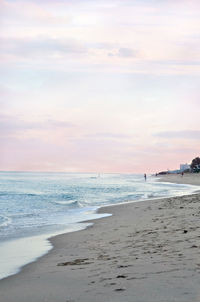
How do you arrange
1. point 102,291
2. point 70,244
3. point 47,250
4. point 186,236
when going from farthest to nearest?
point 70,244 < point 47,250 < point 186,236 < point 102,291

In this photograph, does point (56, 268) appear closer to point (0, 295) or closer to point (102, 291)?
point (0, 295)

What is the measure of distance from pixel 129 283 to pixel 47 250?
4280 mm

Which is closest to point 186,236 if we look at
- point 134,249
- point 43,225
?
point 134,249

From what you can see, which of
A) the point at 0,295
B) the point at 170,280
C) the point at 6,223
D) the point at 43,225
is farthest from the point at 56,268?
the point at 6,223

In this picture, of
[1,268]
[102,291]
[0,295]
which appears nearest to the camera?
[102,291]

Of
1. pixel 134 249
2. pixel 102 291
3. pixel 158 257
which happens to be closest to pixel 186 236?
pixel 134 249

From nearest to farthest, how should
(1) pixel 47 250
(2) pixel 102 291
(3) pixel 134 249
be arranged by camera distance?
(2) pixel 102 291 < (3) pixel 134 249 < (1) pixel 47 250

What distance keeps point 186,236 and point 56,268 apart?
3183 mm

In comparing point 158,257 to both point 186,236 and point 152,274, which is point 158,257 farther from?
point 186,236

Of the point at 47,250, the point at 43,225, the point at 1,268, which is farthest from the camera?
the point at 43,225

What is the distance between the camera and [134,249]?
7246 mm

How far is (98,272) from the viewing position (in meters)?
5.48

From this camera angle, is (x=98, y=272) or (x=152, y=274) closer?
(x=152, y=274)

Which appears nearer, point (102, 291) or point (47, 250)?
point (102, 291)
